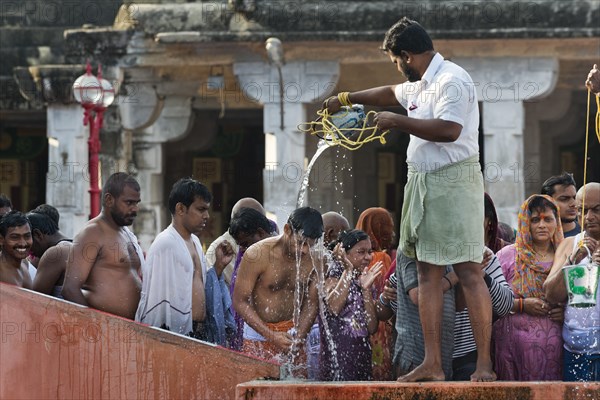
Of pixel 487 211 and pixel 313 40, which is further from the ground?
pixel 313 40

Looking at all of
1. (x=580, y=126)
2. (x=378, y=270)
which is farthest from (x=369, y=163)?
(x=378, y=270)

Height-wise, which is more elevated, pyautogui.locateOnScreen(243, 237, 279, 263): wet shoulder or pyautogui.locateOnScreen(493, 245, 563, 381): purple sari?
pyautogui.locateOnScreen(243, 237, 279, 263): wet shoulder

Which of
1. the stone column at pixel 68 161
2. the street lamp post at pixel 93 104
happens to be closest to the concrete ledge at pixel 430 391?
the street lamp post at pixel 93 104

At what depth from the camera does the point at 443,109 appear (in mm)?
8102

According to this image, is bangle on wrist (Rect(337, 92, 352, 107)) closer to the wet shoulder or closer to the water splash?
the water splash

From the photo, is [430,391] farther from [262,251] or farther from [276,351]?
[262,251]

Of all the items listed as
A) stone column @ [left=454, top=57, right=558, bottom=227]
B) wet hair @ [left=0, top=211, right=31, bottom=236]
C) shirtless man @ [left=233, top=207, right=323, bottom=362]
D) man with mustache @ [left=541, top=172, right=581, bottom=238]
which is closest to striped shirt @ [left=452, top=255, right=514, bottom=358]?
shirtless man @ [left=233, top=207, right=323, bottom=362]

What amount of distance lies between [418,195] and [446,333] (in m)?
0.78

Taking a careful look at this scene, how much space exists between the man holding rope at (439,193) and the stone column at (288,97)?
8.07m

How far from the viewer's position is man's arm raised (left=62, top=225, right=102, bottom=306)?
30.2 feet

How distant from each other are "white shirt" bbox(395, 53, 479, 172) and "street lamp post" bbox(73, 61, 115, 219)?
781 centimetres

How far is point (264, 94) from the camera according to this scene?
655 inches

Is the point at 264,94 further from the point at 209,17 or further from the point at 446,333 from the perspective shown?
the point at 446,333

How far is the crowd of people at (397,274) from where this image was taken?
324 inches
